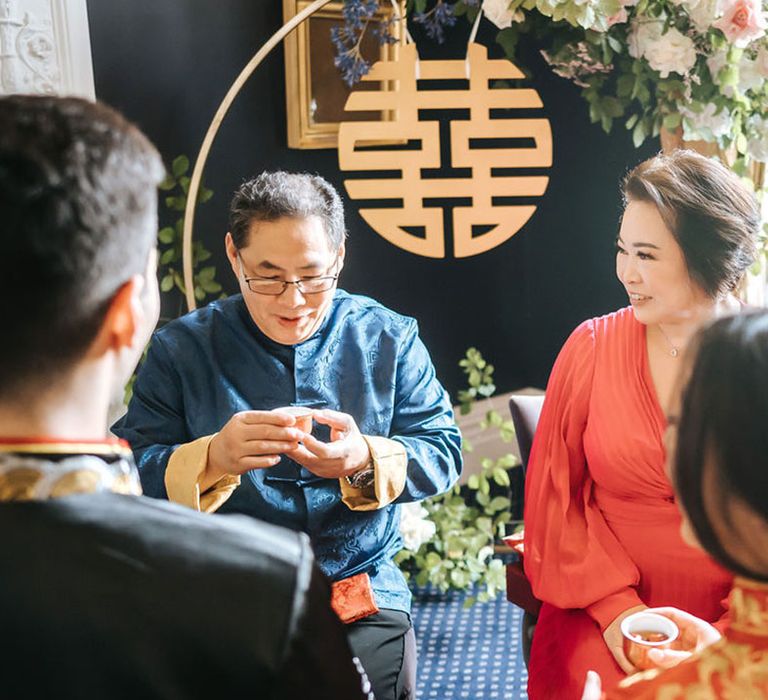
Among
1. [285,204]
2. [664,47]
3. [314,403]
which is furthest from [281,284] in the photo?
[664,47]

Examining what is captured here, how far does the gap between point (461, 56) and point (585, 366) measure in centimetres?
142

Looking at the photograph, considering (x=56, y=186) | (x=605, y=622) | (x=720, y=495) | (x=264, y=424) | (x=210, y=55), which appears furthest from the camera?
(x=210, y=55)

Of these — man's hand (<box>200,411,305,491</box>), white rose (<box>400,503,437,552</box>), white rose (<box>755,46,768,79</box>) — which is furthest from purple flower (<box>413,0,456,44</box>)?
man's hand (<box>200,411,305,491</box>)

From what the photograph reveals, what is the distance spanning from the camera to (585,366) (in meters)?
1.94

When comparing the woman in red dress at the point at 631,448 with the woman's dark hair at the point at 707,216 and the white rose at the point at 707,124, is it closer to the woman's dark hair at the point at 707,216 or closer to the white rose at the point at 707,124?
the woman's dark hair at the point at 707,216

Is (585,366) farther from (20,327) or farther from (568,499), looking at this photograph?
(20,327)

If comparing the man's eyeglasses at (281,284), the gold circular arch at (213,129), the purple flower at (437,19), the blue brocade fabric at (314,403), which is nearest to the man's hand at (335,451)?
the blue brocade fabric at (314,403)

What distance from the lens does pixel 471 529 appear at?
10.1ft

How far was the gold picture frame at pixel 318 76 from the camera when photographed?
2.79 metres

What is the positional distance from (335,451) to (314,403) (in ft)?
0.84

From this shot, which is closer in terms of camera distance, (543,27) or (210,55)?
(543,27)

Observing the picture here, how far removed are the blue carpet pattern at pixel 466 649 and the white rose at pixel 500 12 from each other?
1.76 meters

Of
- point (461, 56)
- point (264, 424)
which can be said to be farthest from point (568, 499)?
point (461, 56)

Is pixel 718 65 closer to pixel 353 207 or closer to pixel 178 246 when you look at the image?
pixel 353 207
